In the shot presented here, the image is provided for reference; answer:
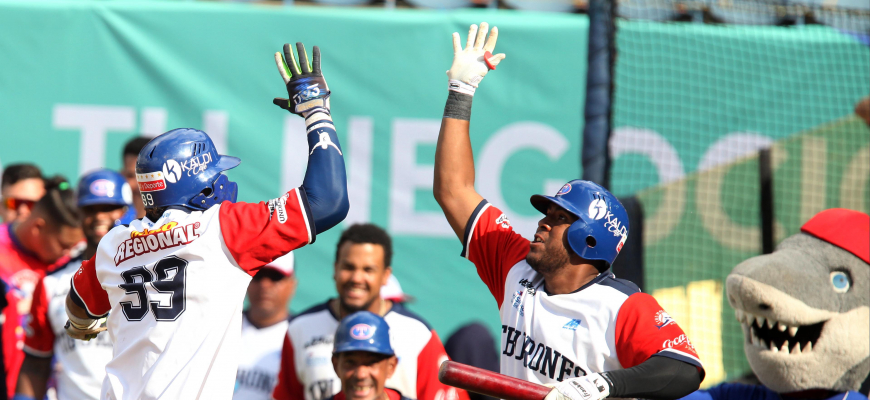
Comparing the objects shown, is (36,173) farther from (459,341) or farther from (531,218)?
(531,218)

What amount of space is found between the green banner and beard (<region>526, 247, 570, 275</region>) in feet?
13.2

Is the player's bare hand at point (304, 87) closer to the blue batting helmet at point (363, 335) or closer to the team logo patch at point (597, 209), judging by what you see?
the team logo patch at point (597, 209)

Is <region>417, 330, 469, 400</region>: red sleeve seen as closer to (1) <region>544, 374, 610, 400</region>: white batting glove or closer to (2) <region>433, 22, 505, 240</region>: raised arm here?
(2) <region>433, 22, 505, 240</region>: raised arm

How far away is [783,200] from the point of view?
7.35 meters

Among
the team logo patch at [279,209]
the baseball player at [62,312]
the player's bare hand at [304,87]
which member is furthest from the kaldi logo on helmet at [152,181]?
the baseball player at [62,312]

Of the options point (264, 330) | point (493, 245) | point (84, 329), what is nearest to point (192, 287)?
point (84, 329)

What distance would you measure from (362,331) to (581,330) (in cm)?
144

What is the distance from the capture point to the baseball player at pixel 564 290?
2996 millimetres

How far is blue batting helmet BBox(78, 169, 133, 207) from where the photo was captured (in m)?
4.84

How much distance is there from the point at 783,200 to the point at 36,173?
624 centimetres

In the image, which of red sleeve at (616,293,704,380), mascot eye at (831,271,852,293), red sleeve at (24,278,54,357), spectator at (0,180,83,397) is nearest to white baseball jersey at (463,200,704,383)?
red sleeve at (616,293,704,380)

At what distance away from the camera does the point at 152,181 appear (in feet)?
10.4

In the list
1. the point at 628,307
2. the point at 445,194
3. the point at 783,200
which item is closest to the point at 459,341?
the point at 445,194

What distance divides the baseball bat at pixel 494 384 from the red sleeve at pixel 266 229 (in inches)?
29.1
